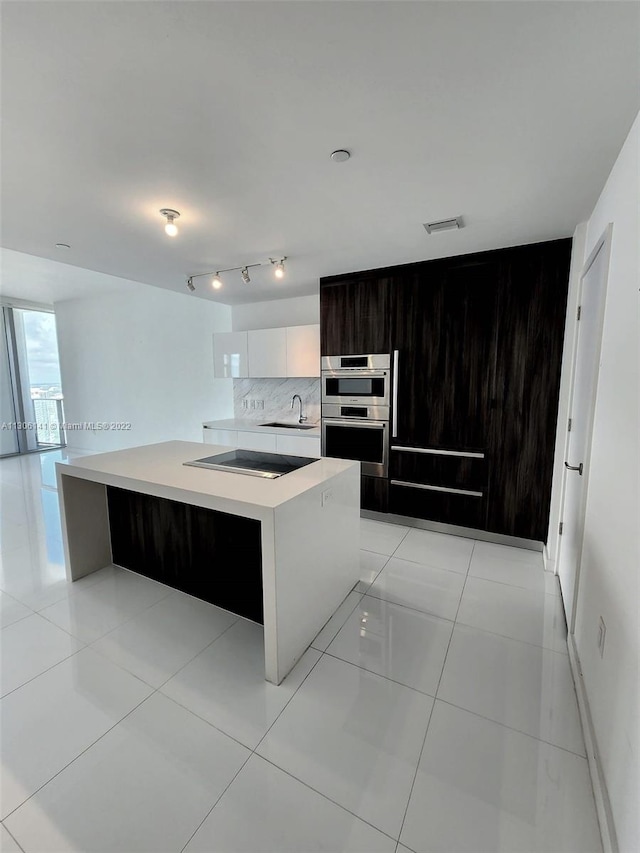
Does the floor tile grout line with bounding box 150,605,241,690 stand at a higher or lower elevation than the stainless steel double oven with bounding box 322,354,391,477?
lower

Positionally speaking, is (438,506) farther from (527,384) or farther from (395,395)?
(527,384)

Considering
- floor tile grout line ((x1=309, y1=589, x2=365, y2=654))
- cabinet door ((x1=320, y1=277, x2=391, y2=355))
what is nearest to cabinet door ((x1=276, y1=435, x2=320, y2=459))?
cabinet door ((x1=320, y1=277, x2=391, y2=355))

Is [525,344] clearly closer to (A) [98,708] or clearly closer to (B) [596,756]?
(B) [596,756]

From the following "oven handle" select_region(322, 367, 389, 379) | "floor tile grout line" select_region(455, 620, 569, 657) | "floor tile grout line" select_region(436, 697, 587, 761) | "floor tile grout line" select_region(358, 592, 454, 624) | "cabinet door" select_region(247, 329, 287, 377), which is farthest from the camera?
"cabinet door" select_region(247, 329, 287, 377)

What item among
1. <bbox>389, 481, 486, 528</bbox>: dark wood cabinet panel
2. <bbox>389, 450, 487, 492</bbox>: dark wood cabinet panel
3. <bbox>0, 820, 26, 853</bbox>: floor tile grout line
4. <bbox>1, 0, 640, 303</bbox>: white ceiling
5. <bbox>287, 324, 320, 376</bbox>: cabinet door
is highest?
Result: <bbox>1, 0, 640, 303</bbox>: white ceiling

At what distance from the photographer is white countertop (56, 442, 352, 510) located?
1725 mm

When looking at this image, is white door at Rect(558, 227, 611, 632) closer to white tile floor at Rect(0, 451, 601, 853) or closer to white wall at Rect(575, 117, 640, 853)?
white wall at Rect(575, 117, 640, 853)

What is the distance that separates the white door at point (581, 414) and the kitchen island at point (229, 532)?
1.24 m

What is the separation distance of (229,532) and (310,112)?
6.88ft

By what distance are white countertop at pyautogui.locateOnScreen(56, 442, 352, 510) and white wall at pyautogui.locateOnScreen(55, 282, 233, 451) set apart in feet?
9.87

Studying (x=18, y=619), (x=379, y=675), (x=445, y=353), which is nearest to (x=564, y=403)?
(x=445, y=353)

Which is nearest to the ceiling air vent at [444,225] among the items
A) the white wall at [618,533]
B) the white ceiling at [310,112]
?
the white ceiling at [310,112]

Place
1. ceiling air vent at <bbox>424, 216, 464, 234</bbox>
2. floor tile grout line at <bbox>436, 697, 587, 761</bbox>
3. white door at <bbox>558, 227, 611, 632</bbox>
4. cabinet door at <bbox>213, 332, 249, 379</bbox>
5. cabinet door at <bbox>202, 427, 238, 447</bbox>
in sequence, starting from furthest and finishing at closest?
cabinet door at <bbox>213, 332, 249, 379</bbox>
cabinet door at <bbox>202, 427, 238, 447</bbox>
ceiling air vent at <bbox>424, 216, 464, 234</bbox>
white door at <bbox>558, 227, 611, 632</bbox>
floor tile grout line at <bbox>436, 697, 587, 761</bbox>

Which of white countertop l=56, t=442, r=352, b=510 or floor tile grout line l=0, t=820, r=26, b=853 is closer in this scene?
floor tile grout line l=0, t=820, r=26, b=853
